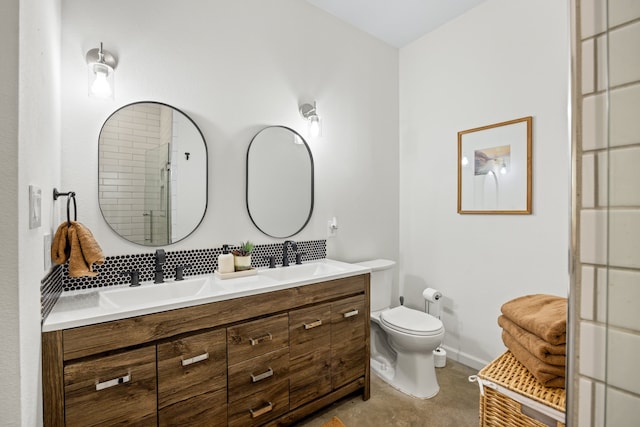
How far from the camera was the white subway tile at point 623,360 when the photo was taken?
47 centimetres

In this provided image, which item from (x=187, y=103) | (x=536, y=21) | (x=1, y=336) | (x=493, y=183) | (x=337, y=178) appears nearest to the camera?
(x=1, y=336)

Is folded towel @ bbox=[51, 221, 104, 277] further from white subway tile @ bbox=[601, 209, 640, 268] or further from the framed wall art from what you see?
the framed wall art

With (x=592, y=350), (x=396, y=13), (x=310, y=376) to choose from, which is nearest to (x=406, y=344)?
(x=310, y=376)

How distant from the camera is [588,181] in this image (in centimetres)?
53

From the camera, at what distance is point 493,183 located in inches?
93.0

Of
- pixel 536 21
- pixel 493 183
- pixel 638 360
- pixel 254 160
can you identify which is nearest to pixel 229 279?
pixel 254 160

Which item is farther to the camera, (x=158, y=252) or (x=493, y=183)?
(x=493, y=183)

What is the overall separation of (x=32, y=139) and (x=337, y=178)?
1.98m

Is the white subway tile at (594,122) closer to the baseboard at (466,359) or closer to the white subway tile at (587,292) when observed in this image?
the white subway tile at (587,292)

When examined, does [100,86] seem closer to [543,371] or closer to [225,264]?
[225,264]

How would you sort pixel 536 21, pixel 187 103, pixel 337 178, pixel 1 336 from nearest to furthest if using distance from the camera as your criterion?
pixel 1 336 → pixel 187 103 → pixel 536 21 → pixel 337 178

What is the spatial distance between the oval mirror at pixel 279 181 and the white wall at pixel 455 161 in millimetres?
1178

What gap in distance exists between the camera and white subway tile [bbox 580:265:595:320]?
521 mm

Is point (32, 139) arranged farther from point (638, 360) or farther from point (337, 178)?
point (337, 178)
